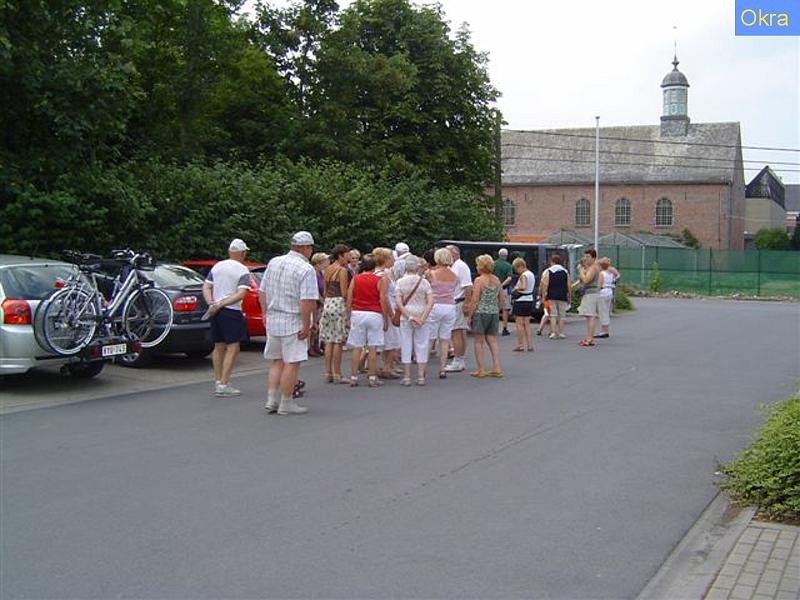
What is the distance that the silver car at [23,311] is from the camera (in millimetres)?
10469

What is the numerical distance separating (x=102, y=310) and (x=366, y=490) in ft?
19.0

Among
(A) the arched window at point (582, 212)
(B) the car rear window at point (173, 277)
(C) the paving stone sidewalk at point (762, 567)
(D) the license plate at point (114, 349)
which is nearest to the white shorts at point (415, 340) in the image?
(B) the car rear window at point (173, 277)

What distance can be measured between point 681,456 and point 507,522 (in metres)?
2.80

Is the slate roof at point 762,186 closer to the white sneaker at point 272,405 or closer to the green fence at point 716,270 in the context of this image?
the green fence at point 716,270

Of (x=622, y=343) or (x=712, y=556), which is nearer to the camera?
(x=712, y=556)

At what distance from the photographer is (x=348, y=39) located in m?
33.5

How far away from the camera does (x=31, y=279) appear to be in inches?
440

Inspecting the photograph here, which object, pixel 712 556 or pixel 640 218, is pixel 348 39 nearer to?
pixel 712 556

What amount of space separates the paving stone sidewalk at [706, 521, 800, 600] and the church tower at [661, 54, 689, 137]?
80531 mm

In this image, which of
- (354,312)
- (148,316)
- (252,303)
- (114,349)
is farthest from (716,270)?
(114,349)

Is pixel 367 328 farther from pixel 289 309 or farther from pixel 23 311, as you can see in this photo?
pixel 23 311

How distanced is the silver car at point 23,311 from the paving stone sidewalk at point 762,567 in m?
8.11

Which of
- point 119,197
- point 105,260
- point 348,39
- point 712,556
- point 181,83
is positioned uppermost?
point 348,39

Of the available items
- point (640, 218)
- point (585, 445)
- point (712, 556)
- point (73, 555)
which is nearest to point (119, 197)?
point (585, 445)
